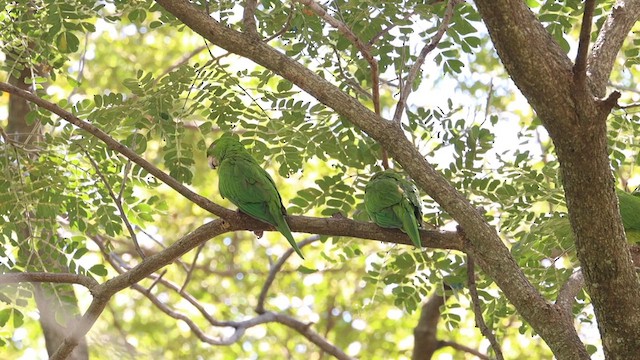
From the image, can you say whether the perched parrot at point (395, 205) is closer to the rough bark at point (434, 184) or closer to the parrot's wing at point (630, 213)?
the rough bark at point (434, 184)

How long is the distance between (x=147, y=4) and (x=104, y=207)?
1329mm

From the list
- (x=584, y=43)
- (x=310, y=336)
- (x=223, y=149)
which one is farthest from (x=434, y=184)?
(x=310, y=336)

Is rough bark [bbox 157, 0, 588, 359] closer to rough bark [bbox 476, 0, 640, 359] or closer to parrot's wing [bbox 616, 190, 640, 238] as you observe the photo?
rough bark [bbox 476, 0, 640, 359]

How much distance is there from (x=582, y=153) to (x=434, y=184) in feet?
2.35

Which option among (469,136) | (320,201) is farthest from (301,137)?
(469,136)

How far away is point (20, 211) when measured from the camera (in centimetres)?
511

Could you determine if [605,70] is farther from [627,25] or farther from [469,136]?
[469,136]

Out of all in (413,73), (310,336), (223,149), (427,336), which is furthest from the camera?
(427,336)

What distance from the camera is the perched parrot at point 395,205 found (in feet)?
13.2

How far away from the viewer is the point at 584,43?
2869mm

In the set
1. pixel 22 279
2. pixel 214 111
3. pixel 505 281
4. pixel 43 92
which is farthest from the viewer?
pixel 43 92

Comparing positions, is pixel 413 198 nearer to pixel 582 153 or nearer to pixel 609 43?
pixel 609 43

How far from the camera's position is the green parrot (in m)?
4.11

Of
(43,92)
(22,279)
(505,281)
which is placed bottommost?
(505,281)
